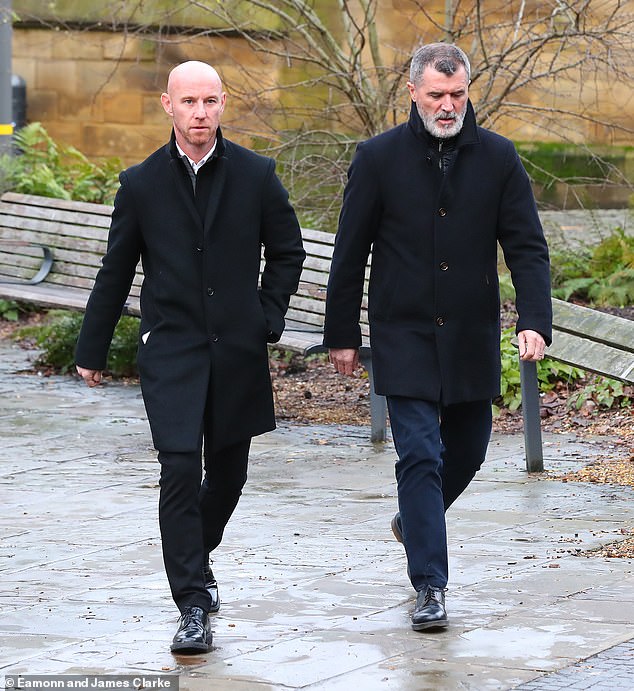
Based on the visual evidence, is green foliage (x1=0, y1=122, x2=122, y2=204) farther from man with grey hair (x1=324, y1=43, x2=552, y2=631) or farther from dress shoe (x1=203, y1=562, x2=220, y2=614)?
dress shoe (x1=203, y1=562, x2=220, y2=614)

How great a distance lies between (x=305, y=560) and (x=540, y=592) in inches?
38.9

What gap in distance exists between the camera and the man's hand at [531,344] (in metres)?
5.58

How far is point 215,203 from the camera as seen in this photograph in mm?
5297

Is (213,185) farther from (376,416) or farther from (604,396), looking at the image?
(604,396)

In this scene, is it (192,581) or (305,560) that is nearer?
(192,581)

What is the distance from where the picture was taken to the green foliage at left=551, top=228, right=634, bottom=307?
40.0 ft

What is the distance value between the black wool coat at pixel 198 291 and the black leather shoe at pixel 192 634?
1.74ft

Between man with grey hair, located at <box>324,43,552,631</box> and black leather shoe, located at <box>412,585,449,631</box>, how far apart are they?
23 cm

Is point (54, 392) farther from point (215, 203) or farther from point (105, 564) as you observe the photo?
point (215, 203)

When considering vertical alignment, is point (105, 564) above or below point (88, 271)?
below

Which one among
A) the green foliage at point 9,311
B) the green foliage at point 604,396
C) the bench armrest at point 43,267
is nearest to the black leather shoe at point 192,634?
the green foliage at point 604,396

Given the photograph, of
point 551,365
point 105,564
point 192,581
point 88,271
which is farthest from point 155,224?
point 88,271

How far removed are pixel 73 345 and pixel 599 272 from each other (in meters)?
4.11

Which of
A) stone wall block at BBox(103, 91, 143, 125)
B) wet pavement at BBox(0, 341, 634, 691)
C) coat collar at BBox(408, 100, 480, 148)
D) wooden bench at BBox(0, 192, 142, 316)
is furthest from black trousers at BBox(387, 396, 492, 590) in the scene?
stone wall block at BBox(103, 91, 143, 125)
